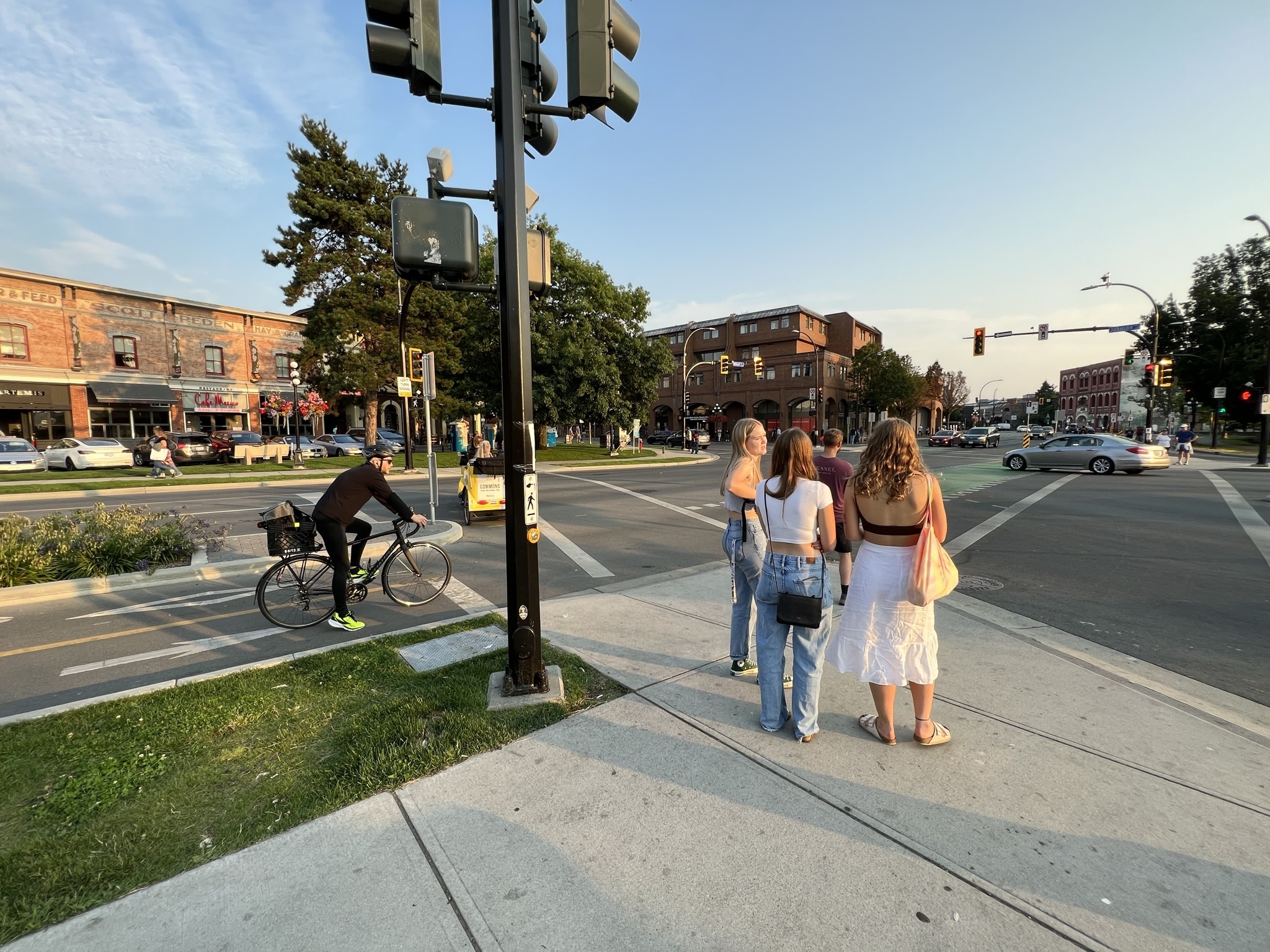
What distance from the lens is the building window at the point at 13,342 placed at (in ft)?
93.6

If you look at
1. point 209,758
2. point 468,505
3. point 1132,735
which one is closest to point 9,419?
point 468,505

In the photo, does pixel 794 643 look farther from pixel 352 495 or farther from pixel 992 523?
pixel 992 523

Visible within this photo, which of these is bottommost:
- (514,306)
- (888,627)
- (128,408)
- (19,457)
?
(888,627)

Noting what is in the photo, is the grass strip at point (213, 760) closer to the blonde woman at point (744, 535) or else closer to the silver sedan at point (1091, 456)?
the blonde woman at point (744, 535)

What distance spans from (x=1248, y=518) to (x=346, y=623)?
50.3 ft

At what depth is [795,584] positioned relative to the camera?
323 cm

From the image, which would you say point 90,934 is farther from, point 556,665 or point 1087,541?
point 1087,541

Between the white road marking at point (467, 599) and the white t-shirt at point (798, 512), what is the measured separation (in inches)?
144

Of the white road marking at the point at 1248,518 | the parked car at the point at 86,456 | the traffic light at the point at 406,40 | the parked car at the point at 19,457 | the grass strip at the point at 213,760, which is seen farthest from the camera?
the parked car at the point at 86,456

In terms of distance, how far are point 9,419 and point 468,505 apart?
35.7 meters

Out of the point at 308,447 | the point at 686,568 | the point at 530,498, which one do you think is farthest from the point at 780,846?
the point at 308,447

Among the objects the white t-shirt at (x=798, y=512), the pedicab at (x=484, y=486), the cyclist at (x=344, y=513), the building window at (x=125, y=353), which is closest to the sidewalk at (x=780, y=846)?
the white t-shirt at (x=798, y=512)

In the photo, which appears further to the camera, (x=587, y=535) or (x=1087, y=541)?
(x=587, y=535)

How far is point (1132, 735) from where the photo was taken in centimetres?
330
